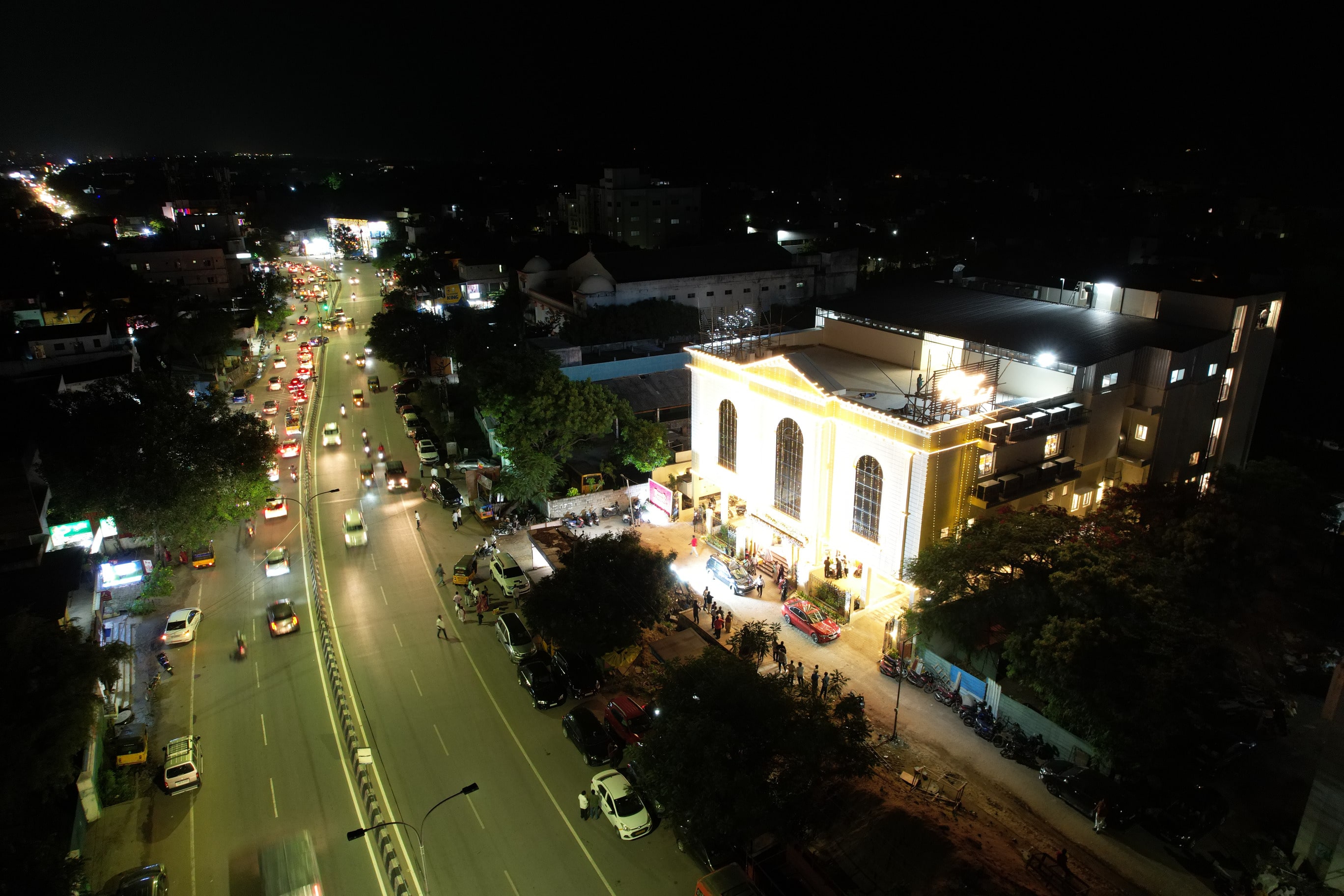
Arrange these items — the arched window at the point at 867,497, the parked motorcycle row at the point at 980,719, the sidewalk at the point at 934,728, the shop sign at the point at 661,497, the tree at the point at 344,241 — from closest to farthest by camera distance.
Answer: the sidewalk at the point at 934,728 < the parked motorcycle row at the point at 980,719 < the arched window at the point at 867,497 < the shop sign at the point at 661,497 < the tree at the point at 344,241

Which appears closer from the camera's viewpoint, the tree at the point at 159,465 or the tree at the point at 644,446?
the tree at the point at 159,465

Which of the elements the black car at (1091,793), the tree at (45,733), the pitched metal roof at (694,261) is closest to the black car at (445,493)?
the tree at (45,733)

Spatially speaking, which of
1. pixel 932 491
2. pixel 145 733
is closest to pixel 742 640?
pixel 932 491

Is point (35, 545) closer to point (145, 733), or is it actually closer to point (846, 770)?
point (145, 733)

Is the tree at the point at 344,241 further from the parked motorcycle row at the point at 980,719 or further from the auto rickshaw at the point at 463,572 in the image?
the parked motorcycle row at the point at 980,719

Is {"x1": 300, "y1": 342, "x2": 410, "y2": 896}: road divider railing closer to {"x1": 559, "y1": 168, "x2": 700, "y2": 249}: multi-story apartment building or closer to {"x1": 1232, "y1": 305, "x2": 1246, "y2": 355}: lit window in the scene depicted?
{"x1": 1232, "y1": 305, "x2": 1246, "y2": 355}: lit window

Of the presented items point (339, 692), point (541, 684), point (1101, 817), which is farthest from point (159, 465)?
point (1101, 817)

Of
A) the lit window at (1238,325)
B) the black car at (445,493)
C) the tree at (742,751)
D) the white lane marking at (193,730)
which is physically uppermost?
the lit window at (1238,325)
